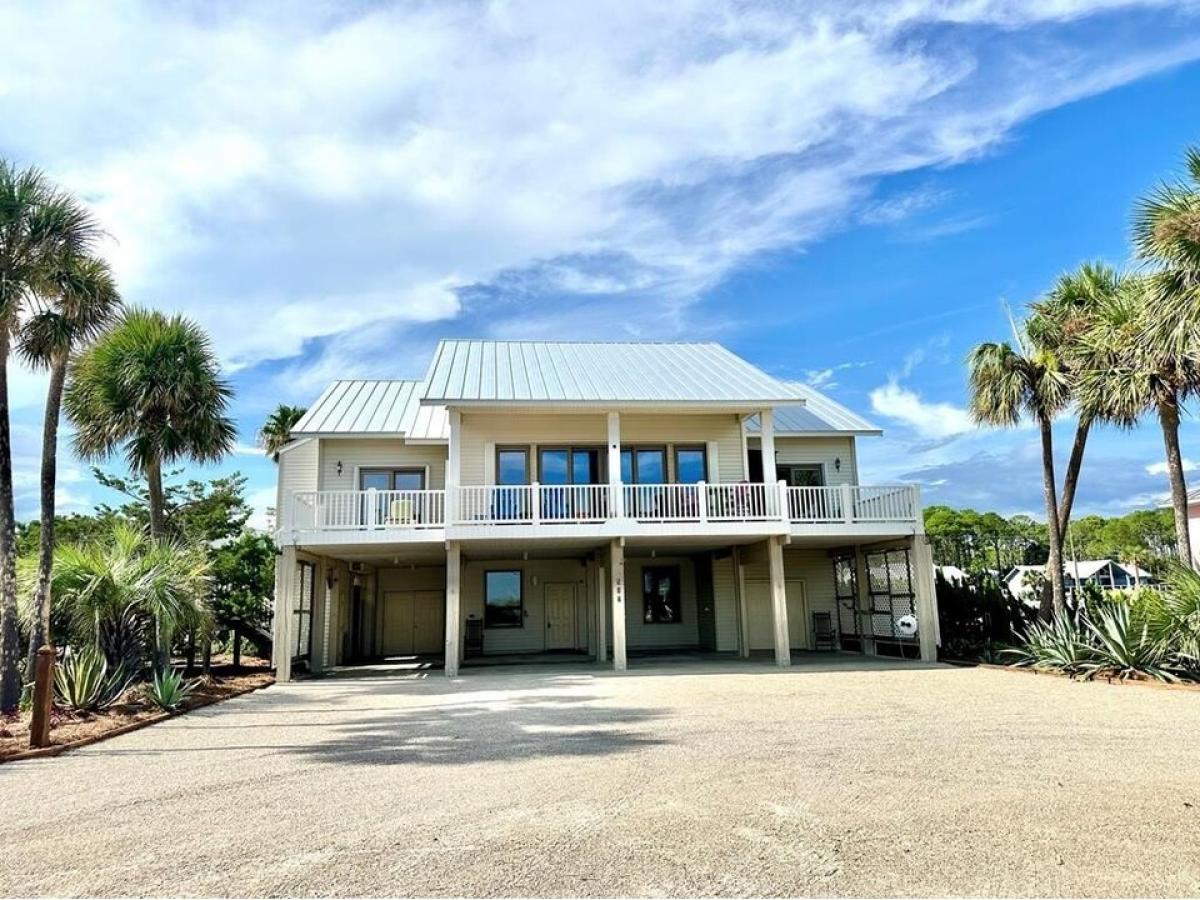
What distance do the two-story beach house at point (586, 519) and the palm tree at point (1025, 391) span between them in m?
2.69

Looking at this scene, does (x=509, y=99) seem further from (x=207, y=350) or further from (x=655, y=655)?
(x=655, y=655)

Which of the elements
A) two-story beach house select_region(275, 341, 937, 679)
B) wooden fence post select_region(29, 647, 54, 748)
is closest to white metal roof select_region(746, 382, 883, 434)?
two-story beach house select_region(275, 341, 937, 679)

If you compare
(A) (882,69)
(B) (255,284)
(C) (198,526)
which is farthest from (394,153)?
(C) (198,526)

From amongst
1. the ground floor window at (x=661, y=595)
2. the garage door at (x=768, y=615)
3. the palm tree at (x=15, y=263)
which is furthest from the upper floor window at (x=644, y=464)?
the palm tree at (x=15, y=263)

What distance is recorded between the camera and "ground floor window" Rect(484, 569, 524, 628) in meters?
21.2

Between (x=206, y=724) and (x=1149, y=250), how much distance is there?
49.8 ft

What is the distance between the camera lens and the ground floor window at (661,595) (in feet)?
70.8

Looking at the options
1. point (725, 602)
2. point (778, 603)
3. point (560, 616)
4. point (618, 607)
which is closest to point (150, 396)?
point (618, 607)

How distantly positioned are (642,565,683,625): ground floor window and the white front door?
208cm

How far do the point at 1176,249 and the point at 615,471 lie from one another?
10.2 meters

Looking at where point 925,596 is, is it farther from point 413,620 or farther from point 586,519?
point 413,620

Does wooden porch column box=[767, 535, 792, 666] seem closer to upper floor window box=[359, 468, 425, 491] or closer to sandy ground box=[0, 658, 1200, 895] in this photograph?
sandy ground box=[0, 658, 1200, 895]

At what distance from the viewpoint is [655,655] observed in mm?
19891

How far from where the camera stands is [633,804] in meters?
5.46
